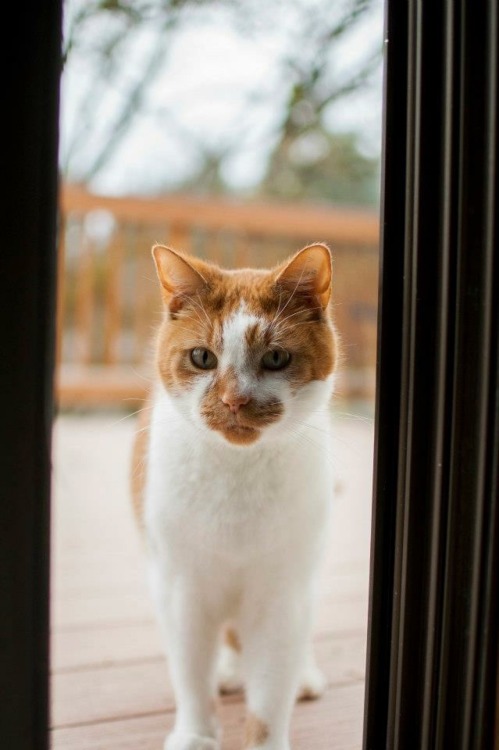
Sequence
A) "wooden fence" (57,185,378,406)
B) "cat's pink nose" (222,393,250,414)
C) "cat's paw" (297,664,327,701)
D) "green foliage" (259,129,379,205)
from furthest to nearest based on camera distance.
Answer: "wooden fence" (57,185,378,406) < "green foliage" (259,129,379,205) < "cat's paw" (297,664,327,701) < "cat's pink nose" (222,393,250,414)

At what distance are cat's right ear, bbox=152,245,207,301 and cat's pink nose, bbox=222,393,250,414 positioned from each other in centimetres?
21

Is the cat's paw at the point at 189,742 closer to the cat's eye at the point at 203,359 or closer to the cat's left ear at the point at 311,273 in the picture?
the cat's eye at the point at 203,359

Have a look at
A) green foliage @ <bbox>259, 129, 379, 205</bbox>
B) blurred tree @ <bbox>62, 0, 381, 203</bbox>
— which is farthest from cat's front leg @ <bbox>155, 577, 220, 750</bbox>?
green foliage @ <bbox>259, 129, 379, 205</bbox>

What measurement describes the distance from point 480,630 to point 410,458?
20 centimetres

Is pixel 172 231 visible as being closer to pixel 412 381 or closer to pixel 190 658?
pixel 190 658

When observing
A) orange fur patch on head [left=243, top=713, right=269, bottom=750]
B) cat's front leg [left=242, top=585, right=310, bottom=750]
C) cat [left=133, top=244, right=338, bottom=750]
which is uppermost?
cat [left=133, top=244, right=338, bottom=750]

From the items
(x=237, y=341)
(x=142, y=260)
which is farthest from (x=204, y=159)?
(x=237, y=341)

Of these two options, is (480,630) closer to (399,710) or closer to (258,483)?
(399,710)

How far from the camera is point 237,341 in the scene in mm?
956

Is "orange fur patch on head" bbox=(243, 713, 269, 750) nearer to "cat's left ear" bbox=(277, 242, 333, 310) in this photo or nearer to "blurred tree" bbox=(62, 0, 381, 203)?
"cat's left ear" bbox=(277, 242, 333, 310)

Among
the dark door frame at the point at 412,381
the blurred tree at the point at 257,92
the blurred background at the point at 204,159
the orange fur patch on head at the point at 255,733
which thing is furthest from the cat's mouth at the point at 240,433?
the blurred background at the point at 204,159

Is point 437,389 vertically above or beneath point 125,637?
above

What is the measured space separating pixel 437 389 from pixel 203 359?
1.14 ft

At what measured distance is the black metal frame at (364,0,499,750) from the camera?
0.73m
